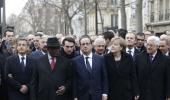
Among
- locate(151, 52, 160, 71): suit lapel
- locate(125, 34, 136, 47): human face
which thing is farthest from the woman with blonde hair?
locate(125, 34, 136, 47): human face

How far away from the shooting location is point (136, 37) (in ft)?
43.6

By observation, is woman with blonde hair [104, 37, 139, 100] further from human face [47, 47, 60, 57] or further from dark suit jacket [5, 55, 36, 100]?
dark suit jacket [5, 55, 36, 100]

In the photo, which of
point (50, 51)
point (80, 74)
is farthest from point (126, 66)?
point (50, 51)

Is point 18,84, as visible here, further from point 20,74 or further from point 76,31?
point 76,31

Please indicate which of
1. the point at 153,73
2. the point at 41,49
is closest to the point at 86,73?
the point at 153,73

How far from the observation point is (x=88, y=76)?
33.6 feet

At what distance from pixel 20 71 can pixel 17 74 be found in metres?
0.10

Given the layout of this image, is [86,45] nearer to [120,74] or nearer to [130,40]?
[120,74]

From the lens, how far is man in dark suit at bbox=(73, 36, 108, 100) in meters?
10.2

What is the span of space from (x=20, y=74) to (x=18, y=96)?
1.66ft

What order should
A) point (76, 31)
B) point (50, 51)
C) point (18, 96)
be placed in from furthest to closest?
point (76, 31), point (18, 96), point (50, 51)

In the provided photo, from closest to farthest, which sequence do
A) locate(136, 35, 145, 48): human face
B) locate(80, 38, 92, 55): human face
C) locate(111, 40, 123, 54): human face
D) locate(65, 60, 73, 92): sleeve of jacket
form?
locate(65, 60, 73, 92): sleeve of jacket
locate(80, 38, 92, 55): human face
locate(111, 40, 123, 54): human face
locate(136, 35, 145, 48): human face

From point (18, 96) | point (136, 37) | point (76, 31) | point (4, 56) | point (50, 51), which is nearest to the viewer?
point (50, 51)

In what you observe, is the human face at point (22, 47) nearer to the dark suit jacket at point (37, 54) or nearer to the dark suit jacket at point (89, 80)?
the dark suit jacket at point (37, 54)
